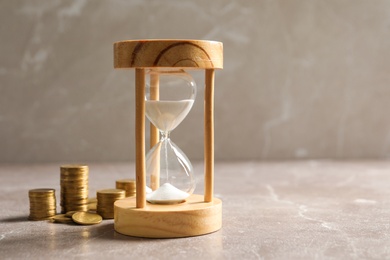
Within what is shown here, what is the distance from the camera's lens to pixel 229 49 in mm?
4434

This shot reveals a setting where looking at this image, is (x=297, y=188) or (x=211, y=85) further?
(x=297, y=188)

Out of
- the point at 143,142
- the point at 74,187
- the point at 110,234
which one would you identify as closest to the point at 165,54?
the point at 143,142

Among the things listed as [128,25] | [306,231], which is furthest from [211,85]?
[128,25]

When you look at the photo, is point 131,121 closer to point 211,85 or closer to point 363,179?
point 363,179

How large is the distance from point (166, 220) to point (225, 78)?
8.02ft

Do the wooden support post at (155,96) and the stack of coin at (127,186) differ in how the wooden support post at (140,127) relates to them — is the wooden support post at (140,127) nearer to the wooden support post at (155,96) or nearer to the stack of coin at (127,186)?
the wooden support post at (155,96)

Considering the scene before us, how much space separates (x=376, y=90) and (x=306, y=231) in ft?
8.50

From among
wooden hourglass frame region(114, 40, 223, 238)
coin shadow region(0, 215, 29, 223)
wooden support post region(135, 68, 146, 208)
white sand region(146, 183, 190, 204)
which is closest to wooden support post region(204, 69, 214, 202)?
wooden hourglass frame region(114, 40, 223, 238)

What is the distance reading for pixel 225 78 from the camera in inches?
176

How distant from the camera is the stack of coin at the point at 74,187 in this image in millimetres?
2523

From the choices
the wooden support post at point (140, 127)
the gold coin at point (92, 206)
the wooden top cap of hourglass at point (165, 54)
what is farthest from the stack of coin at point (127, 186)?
the wooden top cap of hourglass at point (165, 54)

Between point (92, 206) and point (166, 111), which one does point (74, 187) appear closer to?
point (92, 206)

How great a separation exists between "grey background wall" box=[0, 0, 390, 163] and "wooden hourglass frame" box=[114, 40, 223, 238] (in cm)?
218

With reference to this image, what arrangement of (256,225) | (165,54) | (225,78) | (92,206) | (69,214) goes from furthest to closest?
(225,78), (92,206), (69,214), (256,225), (165,54)
